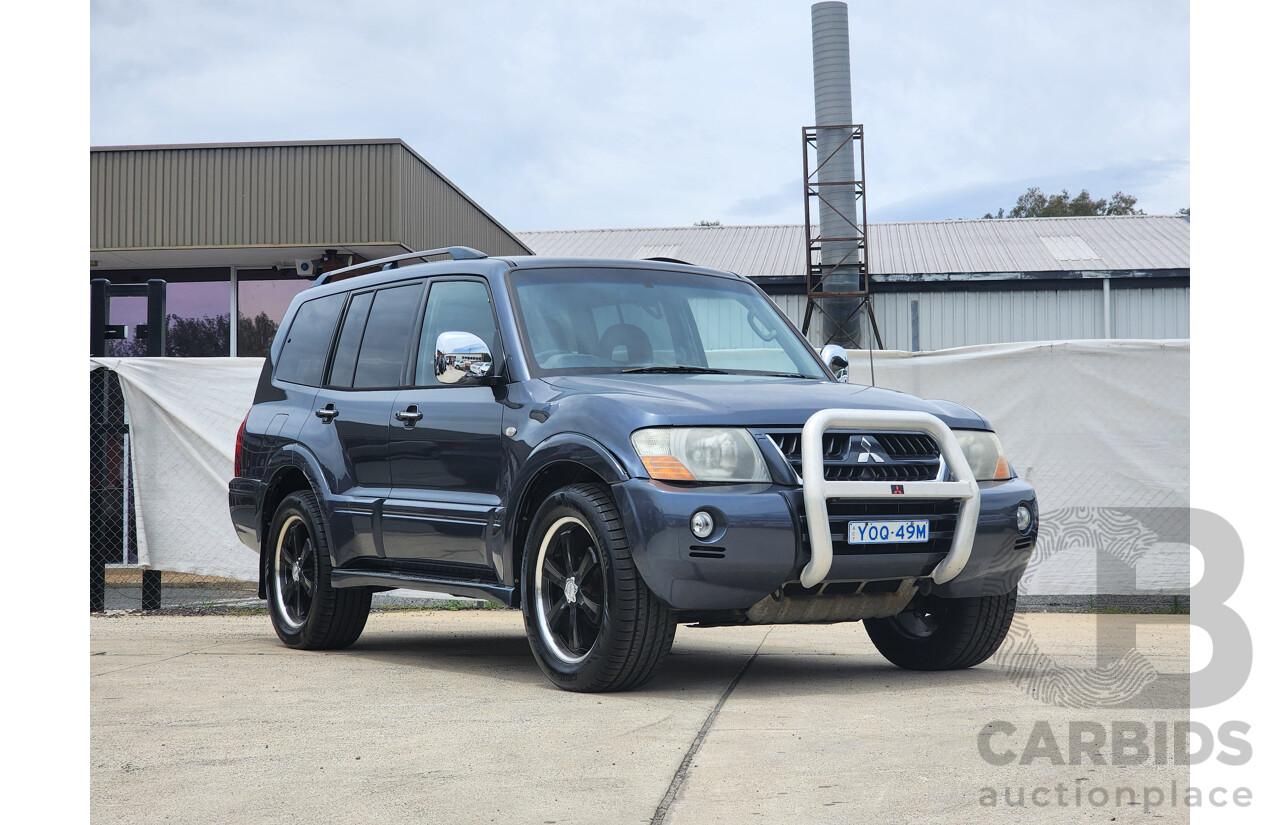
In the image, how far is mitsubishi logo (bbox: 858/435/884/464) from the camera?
5578mm

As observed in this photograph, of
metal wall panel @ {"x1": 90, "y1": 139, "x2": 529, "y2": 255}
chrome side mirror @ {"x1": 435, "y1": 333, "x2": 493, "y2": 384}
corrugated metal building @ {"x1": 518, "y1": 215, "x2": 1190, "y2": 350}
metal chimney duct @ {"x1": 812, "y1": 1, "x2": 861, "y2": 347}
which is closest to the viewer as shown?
chrome side mirror @ {"x1": 435, "y1": 333, "x2": 493, "y2": 384}

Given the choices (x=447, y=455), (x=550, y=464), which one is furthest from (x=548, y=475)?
(x=447, y=455)

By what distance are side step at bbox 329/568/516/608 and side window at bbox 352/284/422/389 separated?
3.28ft

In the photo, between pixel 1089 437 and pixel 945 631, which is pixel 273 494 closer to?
pixel 945 631

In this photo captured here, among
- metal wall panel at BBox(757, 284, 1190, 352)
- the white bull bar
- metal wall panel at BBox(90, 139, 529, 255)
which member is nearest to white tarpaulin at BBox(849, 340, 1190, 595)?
the white bull bar

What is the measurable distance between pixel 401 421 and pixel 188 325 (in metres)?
15.9

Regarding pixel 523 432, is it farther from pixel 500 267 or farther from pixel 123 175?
pixel 123 175

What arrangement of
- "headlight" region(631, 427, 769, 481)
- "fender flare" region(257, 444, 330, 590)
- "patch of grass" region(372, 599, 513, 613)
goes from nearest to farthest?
"headlight" region(631, 427, 769, 481), "fender flare" region(257, 444, 330, 590), "patch of grass" region(372, 599, 513, 613)

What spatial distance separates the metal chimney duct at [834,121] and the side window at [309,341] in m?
26.1

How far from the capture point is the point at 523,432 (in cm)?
613

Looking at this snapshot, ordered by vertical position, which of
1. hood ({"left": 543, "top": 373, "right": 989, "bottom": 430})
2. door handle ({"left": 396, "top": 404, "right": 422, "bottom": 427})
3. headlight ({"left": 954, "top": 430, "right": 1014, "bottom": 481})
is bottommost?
headlight ({"left": 954, "top": 430, "right": 1014, "bottom": 481})

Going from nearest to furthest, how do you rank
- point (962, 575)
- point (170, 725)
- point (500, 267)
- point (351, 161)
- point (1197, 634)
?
point (170, 725)
point (962, 575)
point (500, 267)
point (1197, 634)
point (351, 161)

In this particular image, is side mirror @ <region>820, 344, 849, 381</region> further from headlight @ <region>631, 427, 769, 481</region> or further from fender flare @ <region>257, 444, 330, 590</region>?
fender flare @ <region>257, 444, 330, 590</region>

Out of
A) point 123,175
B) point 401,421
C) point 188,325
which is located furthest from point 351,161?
point 401,421
